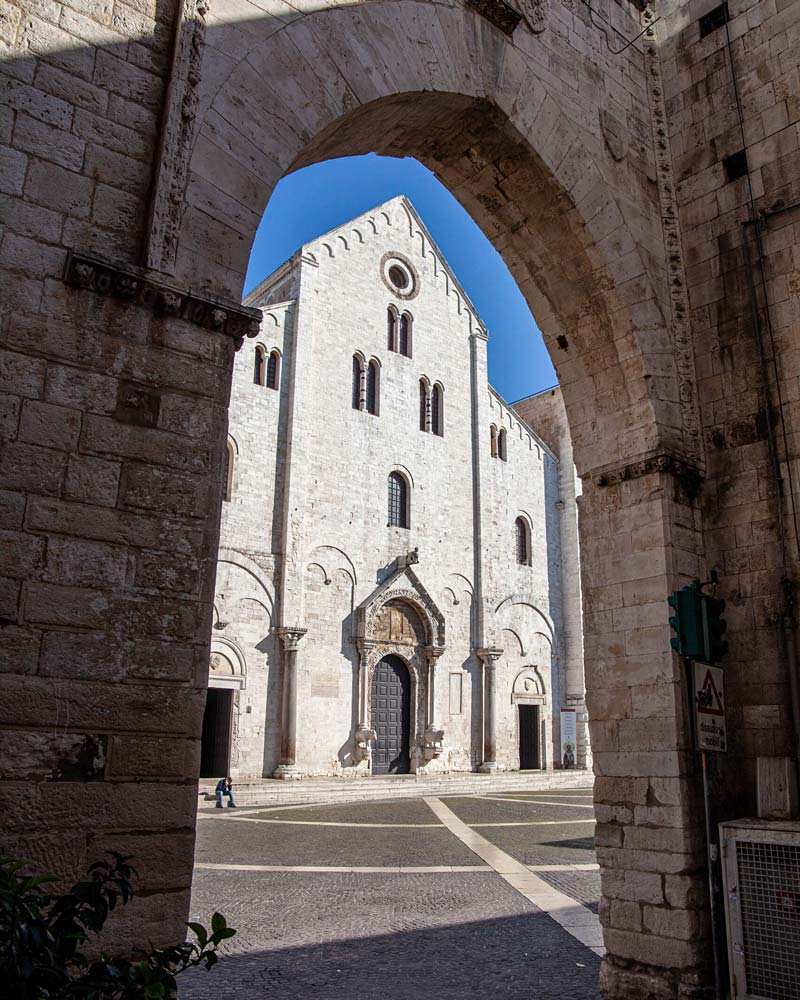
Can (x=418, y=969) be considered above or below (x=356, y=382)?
below

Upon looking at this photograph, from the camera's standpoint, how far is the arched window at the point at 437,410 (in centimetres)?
2637

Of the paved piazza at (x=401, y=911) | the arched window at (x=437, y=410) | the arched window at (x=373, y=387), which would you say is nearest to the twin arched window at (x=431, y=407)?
the arched window at (x=437, y=410)

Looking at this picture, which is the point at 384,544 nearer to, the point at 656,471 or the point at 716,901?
the point at 656,471

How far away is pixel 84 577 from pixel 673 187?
665 centimetres

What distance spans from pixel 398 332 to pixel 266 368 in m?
5.37

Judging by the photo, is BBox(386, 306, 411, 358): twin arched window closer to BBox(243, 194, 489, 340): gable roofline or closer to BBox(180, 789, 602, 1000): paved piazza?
BBox(243, 194, 489, 340): gable roofline

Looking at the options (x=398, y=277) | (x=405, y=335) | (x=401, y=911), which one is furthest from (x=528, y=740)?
(x=401, y=911)

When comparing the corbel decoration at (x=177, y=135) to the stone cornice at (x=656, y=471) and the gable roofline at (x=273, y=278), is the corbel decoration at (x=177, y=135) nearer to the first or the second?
the stone cornice at (x=656, y=471)

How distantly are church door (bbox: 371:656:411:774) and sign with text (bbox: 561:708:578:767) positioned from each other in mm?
5930

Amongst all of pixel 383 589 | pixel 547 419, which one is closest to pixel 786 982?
pixel 383 589

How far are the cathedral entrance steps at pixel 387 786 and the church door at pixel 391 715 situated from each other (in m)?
0.68

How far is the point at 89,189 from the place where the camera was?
3918 mm

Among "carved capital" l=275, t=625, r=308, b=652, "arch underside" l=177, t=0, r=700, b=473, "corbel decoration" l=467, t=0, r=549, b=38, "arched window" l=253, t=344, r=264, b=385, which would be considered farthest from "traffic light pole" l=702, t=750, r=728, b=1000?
"arched window" l=253, t=344, r=264, b=385

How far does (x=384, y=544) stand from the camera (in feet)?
77.9
